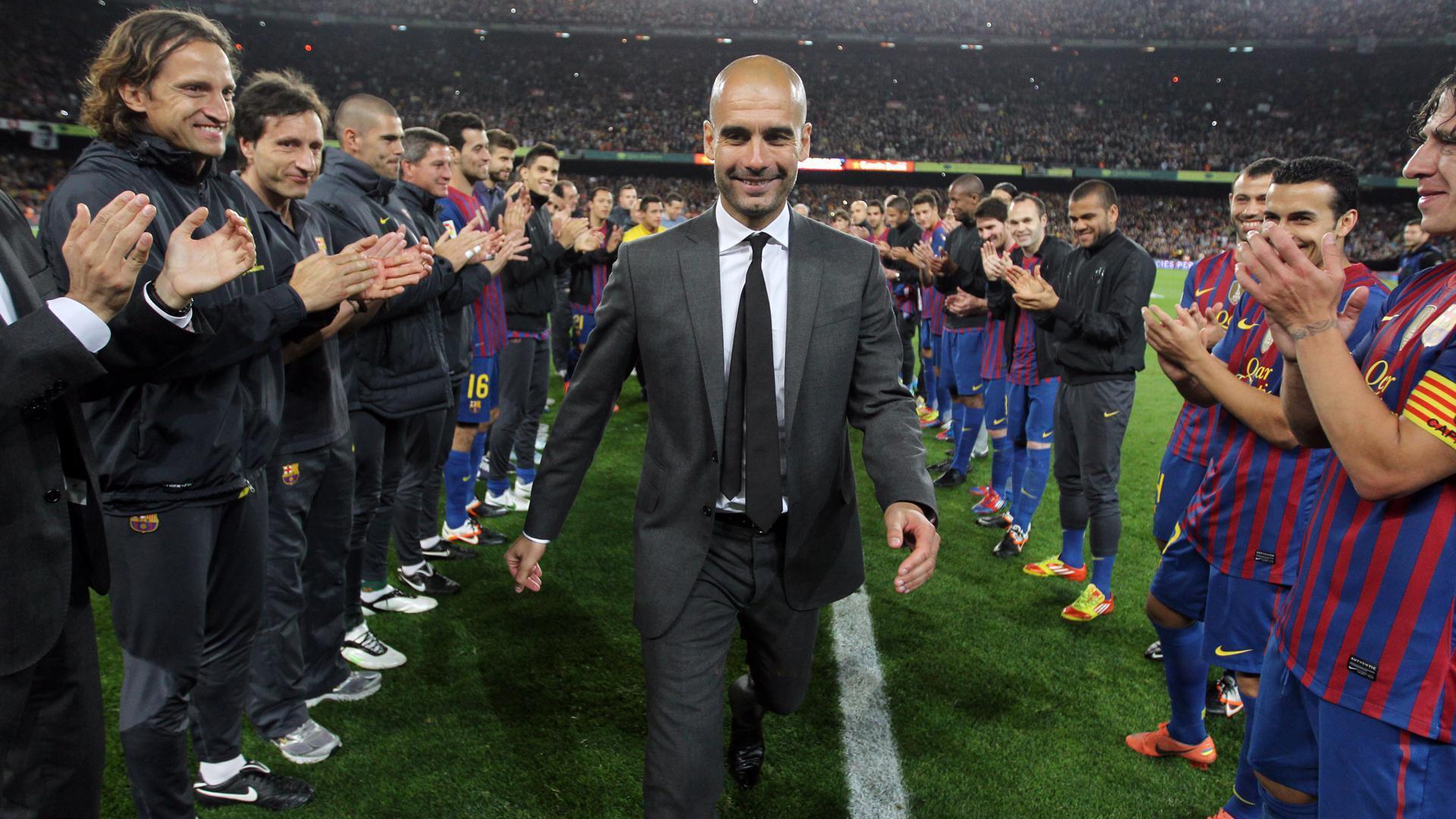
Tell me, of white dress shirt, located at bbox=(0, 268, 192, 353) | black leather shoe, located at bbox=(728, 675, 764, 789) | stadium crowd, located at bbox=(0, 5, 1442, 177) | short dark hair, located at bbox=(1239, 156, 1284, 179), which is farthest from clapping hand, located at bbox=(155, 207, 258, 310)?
stadium crowd, located at bbox=(0, 5, 1442, 177)

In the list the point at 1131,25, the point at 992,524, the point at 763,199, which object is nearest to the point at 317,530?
the point at 763,199

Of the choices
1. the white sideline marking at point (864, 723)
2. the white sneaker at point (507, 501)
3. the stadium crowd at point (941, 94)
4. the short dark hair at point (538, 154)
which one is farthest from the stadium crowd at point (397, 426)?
the stadium crowd at point (941, 94)

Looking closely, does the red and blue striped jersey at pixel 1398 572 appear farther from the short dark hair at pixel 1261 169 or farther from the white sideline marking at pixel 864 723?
the short dark hair at pixel 1261 169

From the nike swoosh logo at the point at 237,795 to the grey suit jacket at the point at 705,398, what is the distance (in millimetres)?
1557

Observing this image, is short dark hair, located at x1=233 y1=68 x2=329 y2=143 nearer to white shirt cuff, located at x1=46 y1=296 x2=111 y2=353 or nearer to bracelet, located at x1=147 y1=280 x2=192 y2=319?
bracelet, located at x1=147 y1=280 x2=192 y2=319

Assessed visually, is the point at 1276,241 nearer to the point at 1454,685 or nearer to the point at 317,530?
the point at 1454,685

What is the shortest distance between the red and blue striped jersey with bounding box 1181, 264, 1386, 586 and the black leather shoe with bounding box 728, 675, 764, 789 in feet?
5.63

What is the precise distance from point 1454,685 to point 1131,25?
146 feet

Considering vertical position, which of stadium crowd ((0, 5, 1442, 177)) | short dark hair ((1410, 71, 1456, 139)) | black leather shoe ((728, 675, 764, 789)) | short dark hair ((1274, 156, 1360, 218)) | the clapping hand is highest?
stadium crowd ((0, 5, 1442, 177))

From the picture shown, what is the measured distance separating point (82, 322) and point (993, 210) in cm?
605

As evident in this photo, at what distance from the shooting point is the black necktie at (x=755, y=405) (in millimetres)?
2264

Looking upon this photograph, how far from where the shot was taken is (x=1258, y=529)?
9.32ft

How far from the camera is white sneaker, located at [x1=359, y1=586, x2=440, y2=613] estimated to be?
179 inches

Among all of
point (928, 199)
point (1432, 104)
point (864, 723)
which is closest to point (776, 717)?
point (864, 723)
